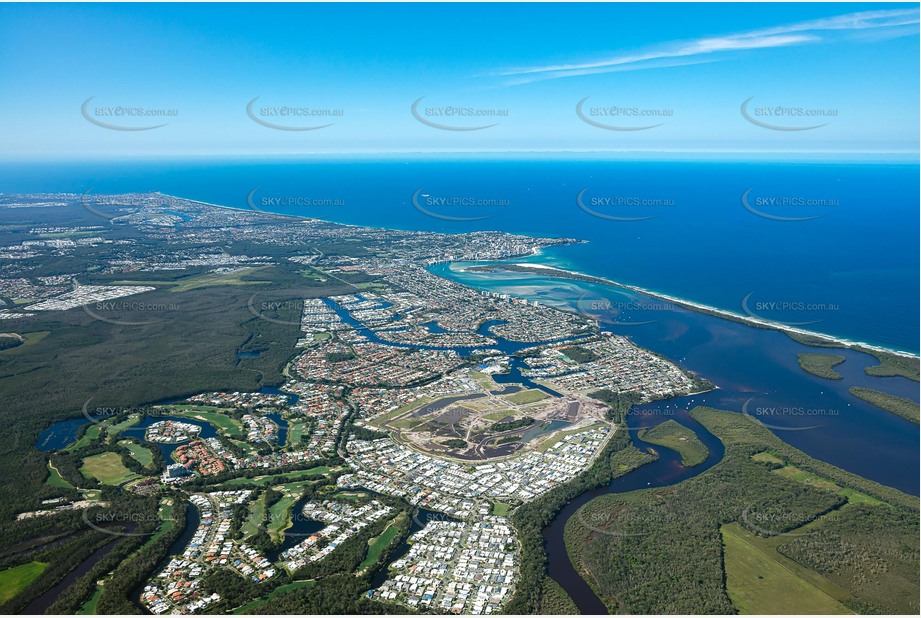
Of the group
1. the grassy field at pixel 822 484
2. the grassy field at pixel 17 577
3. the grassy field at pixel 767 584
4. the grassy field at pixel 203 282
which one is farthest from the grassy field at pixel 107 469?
the grassy field at pixel 203 282

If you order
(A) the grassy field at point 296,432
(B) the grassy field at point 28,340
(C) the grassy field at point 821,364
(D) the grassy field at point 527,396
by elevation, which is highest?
(C) the grassy field at point 821,364

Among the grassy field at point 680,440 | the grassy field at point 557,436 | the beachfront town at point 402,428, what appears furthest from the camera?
the grassy field at point 557,436

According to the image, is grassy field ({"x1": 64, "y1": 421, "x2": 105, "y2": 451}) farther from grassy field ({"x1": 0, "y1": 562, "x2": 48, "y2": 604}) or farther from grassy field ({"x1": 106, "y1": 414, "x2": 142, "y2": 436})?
grassy field ({"x1": 0, "y1": 562, "x2": 48, "y2": 604})

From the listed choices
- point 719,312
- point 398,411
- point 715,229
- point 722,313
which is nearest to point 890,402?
point 722,313

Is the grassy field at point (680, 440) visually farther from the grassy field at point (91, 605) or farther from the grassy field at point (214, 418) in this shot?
the grassy field at point (91, 605)

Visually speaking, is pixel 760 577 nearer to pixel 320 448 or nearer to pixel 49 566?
pixel 320 448

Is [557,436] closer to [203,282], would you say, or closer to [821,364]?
[821,364]

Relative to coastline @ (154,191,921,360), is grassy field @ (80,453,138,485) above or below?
below

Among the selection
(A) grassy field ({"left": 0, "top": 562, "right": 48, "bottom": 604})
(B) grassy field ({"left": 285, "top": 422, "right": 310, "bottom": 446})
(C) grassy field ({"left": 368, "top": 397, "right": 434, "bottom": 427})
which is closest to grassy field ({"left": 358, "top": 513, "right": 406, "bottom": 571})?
(C) grassy field ({"left": 368, "top": 397, "right": 434, "bottom": 427})
